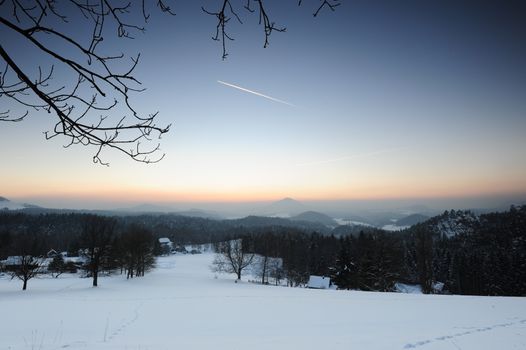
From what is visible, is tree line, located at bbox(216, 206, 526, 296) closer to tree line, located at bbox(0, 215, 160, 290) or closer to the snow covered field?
tree line, located at bbox(0, 215, 160, 290)

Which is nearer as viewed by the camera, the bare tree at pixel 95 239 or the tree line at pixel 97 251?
the tree line at pixel 97 251

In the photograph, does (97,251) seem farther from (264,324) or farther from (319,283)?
(319,283)

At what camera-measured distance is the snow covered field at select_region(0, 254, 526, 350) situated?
7309mm

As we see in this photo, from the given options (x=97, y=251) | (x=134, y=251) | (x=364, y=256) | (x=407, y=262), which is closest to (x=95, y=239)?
(x=97, y=251)

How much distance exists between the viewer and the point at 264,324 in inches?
437

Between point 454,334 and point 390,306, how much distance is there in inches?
268

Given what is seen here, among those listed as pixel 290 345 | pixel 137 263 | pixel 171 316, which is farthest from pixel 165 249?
pixel 290 345

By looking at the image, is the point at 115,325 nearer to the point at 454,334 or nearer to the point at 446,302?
the point at 454,334

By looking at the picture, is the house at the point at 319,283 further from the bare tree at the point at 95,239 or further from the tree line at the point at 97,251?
the bare tree at the point at 95,239

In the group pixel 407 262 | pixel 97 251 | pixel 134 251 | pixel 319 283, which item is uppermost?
pixel 97 251

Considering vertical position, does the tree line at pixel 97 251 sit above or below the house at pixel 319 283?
above

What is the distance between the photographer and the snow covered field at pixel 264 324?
7309 millimetres

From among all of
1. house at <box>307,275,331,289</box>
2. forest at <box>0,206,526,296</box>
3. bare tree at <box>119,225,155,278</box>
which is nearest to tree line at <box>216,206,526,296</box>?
forest at <box>0,206,526,296</box>

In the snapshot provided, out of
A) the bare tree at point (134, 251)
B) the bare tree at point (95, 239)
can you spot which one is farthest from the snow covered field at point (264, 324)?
the bare tree at point (134, 251)
